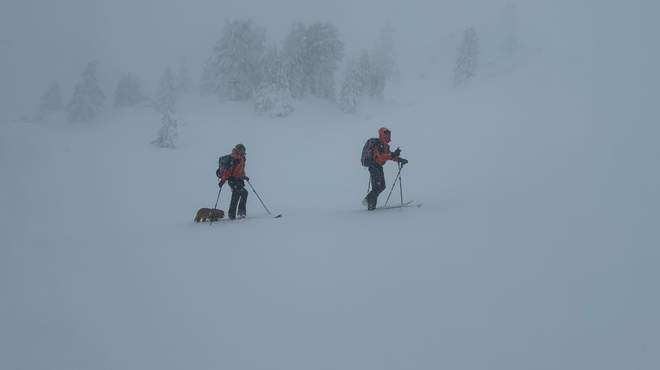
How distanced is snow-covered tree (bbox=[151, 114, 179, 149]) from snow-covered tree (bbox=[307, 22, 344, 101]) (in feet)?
51.0

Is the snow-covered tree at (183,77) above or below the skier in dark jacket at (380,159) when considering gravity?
above

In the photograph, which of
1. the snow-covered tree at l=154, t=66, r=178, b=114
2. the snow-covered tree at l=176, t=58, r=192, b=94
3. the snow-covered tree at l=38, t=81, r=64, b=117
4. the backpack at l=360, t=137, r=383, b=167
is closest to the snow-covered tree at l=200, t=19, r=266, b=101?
the snow-covered tree at l=154, t=66, r=178, b=114

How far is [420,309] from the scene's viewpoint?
2738 mm

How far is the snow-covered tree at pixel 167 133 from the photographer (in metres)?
18.8

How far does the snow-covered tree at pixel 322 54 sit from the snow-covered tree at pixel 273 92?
15.9ft

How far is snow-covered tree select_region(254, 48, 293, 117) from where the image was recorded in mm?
25016

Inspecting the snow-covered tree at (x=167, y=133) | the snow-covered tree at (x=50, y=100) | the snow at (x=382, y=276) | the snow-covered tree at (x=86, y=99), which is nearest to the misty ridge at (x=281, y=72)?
the snow-covered tree at (x=86, y=99)

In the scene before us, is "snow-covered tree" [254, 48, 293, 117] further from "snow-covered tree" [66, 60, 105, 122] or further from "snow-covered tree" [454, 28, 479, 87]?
"snow-covered tree" [454, 28, 479, 87]

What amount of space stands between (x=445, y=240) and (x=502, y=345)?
6.76ft

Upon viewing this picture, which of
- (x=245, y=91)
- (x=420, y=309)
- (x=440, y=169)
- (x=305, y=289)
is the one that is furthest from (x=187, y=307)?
(x=245, y=91)

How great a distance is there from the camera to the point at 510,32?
151ft

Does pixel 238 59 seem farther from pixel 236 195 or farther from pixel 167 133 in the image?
pixel 236 195

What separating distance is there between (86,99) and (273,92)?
75.9 ft

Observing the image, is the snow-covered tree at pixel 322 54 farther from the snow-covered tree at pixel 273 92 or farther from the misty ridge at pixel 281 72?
the snow-covered tree at pixel 273 92
